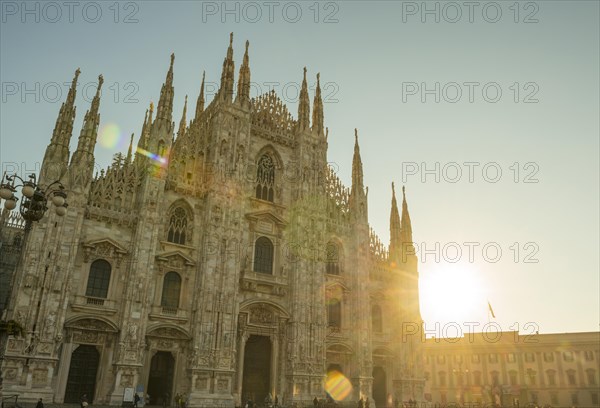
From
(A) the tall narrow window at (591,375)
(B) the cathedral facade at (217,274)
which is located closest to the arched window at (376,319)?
(B) the cathedral facade at (217,274)

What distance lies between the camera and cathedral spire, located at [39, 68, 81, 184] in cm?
2514

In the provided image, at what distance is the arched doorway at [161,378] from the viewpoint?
2581 cm

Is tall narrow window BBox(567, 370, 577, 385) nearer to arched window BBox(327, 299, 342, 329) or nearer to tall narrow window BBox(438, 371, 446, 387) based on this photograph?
tall narrow window BBox(438, 371, 446, 387)

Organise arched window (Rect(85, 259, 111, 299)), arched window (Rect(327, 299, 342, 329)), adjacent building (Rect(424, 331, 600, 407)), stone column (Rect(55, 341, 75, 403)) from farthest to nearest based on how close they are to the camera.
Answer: adjacent building (Rect(424, 331, 600, 407)), arched window (Rect(327, 299, 342, 329)), arched window (Rect(85, 259, 111, 299)), stone column (Rect(55, 341, 75, 403))

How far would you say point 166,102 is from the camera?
99.8 ft

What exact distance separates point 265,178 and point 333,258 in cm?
841

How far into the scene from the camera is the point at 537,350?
216 feet

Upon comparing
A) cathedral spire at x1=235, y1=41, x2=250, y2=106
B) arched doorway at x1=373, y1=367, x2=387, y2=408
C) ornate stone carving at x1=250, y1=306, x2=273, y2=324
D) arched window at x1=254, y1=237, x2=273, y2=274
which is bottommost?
arched doorway at x1=373, y1=367, x2=387, y2=408

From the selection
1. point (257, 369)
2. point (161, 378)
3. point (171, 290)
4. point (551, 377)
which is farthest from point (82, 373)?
point (551, 377)

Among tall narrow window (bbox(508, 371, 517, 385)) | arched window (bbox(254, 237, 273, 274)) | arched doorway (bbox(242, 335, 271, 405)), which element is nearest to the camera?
arched doorway (bbox(242, 335, 271, 405))

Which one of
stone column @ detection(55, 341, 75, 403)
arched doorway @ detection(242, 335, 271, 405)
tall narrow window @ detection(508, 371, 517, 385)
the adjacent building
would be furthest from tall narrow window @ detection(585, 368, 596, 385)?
stone column @ detection(55, 341, 75, 403)

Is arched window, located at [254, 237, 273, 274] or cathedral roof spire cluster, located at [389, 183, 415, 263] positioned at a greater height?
cathedral roof spire cluster, located at [389, 183, 415, 263]

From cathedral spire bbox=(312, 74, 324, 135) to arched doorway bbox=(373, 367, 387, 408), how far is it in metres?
20.0

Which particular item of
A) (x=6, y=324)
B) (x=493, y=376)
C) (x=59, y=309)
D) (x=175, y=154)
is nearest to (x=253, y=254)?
(x=175, y=154)
